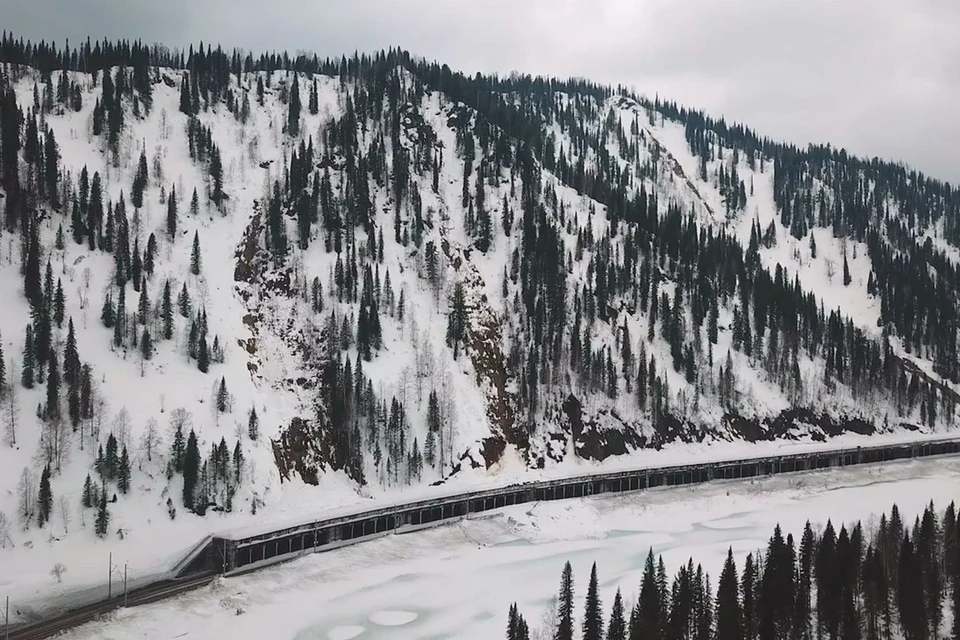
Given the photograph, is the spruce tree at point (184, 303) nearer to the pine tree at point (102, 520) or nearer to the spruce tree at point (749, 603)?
the pine tree at point (102, 520)

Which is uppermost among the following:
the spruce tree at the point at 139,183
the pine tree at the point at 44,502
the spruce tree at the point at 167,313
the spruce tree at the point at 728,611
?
the spruce tree at the point at 139,183

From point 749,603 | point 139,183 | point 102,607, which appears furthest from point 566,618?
point 139,183

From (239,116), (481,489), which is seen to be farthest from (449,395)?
(239,116)

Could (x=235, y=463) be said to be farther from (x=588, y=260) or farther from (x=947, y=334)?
(x=947, y=334)

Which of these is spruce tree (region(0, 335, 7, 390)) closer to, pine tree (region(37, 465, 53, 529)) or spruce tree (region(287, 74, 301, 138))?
pine tree (region(37, 465, 53, 529))

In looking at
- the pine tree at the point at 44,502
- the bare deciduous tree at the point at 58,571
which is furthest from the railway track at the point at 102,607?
the pine tree at the point at 44,502

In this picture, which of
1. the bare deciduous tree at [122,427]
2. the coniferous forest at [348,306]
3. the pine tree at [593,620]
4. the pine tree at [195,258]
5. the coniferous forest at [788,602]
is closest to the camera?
the pine tree at [593,620]

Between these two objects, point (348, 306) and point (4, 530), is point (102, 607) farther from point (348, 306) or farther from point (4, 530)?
point (348, 306)
